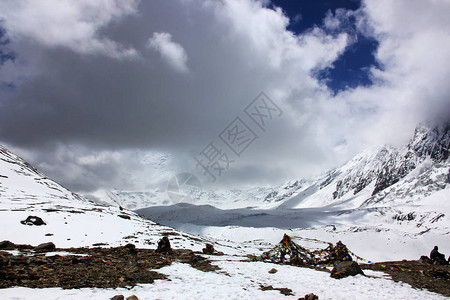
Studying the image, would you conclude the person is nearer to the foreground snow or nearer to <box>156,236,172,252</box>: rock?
the foreground snow

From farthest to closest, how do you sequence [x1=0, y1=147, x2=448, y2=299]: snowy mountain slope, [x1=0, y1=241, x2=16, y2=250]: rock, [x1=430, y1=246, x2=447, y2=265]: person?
[x1=430, y1=246, x2=447, y2=265]: person, [x1=0, y1=241, x2=16, y2=250]: rock, [x1=0, y1=147, x2=448, y2=299]: snowy mountain slope

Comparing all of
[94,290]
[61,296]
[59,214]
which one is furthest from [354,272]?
[59,214]

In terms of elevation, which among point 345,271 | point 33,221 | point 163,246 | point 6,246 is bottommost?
point 345,271

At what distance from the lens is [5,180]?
80625mm

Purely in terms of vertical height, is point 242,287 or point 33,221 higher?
point 33,221

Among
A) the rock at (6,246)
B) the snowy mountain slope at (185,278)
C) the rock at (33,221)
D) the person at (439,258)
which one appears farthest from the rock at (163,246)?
the person at (439,258)

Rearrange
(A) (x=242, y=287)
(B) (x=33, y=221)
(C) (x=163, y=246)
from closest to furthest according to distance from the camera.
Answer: (A) (x=242, y=287), (C) (x=163, y=246), (B) (x=33, y=221)

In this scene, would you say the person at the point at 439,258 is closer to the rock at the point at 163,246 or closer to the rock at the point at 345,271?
the rock at the point at 345,271

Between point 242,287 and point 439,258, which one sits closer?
point 242,287

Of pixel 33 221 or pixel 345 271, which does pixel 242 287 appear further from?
pixel 33 221

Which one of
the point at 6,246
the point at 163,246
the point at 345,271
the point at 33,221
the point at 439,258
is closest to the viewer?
the point at 345,271

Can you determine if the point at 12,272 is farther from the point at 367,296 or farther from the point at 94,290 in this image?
the point at 367,296

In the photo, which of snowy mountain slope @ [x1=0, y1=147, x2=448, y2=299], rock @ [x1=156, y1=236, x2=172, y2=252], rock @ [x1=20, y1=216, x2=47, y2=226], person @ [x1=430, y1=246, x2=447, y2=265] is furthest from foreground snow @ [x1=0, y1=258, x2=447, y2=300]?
rock @ [x1=20, y1=216, x2=47, y2=226]

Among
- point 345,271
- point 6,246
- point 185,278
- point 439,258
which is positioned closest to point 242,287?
point 185,278
